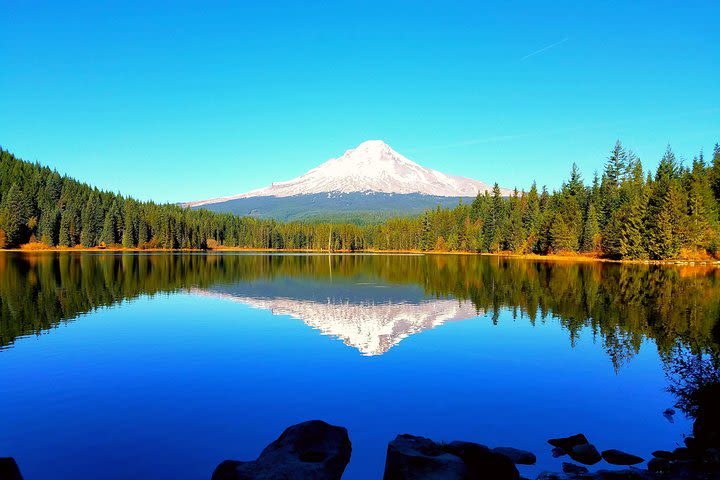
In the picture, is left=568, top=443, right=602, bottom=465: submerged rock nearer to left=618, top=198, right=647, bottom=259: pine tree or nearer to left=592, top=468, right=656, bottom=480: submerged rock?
left=592, top=468, right=656, bottom=480: submerged rock

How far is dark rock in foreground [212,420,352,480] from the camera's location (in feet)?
31.2

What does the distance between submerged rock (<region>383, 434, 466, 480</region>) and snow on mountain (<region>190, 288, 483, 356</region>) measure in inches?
533

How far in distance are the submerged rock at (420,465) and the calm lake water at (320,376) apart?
79.3 inches

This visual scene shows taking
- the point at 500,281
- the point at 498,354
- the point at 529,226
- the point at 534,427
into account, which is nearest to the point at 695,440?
the point at 534,427

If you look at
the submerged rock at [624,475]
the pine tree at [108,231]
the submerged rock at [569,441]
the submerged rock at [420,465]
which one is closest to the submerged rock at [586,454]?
the submerged rock at [569,441]

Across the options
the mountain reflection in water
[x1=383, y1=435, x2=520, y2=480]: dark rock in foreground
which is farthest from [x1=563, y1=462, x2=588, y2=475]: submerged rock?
the mountain reflection in water

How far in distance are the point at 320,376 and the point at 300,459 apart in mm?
9882

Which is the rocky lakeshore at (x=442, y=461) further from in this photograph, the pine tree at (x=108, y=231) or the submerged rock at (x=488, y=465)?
the pine tree at (x=108, y=231)

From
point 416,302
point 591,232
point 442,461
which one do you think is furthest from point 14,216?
point 442,461

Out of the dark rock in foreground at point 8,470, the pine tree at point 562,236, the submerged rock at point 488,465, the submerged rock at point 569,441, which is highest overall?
the pine tree at point 562,236

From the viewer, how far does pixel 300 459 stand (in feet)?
33.8

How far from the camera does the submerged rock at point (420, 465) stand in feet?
31.8

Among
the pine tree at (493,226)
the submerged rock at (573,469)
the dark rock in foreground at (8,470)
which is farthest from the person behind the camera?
the pine tree at (493,226)

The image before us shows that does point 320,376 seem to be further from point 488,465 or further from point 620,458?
point 620,458
